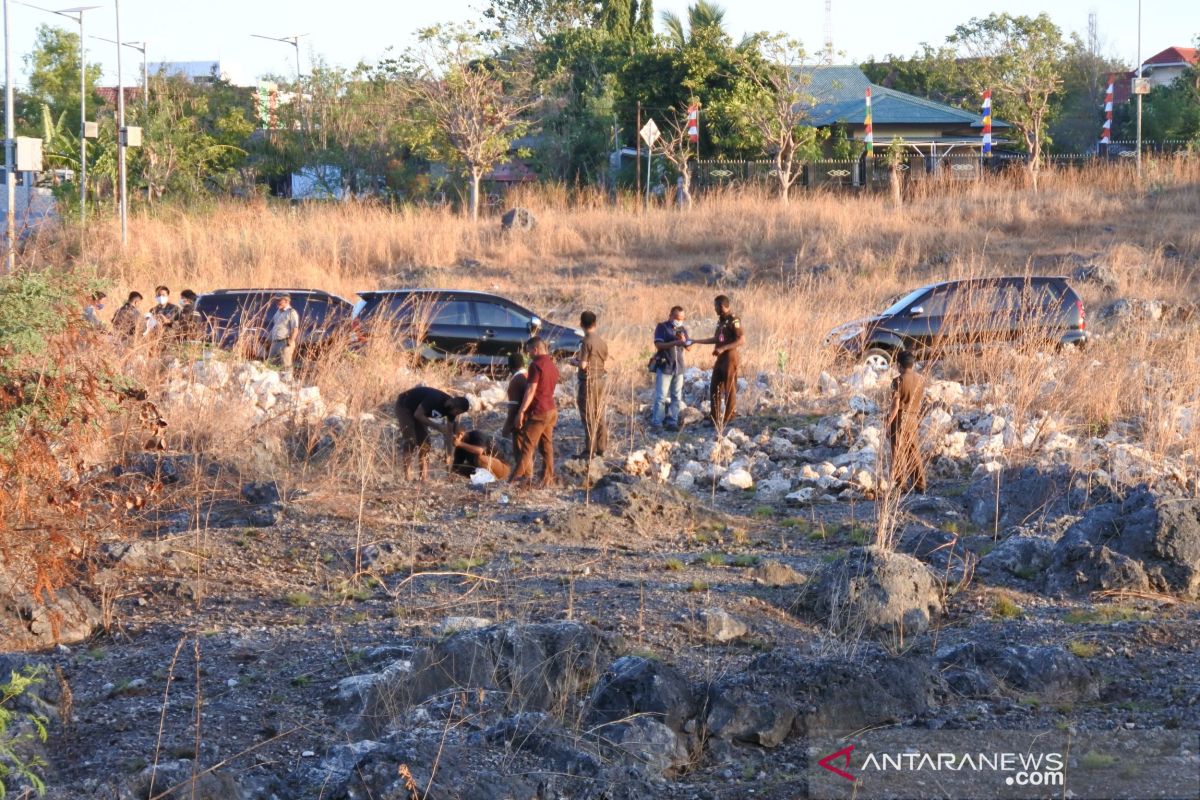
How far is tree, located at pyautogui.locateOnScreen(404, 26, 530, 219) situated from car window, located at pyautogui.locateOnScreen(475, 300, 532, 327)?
47.3 feet

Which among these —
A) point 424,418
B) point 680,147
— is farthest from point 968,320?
point 680,147

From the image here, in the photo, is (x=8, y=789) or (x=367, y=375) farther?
(x=367, y=375)

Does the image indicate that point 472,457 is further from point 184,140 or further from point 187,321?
point 184,140

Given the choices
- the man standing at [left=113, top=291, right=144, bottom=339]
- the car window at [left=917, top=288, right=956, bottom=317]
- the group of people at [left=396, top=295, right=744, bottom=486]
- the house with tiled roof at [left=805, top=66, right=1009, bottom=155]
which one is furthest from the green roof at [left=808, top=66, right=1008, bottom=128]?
the group of people at [left=396, top=295, right=744, bottom=486]

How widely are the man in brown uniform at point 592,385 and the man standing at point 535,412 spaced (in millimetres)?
786

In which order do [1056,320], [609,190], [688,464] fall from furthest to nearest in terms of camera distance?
[609,190], [1056,320], [688,464]

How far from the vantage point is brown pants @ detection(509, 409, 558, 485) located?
11445 mm

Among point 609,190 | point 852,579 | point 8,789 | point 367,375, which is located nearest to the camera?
point 8,789

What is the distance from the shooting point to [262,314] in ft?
55.9

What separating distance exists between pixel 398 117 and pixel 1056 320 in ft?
79.6

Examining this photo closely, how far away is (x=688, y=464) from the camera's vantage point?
41.4ft

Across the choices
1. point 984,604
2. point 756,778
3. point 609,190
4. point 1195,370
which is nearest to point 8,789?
point 756,778

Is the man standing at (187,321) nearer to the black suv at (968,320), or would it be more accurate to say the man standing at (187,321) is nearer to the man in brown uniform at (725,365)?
the man in brown uniform at (725,365)

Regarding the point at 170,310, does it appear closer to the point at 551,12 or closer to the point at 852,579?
the point at 852,579
